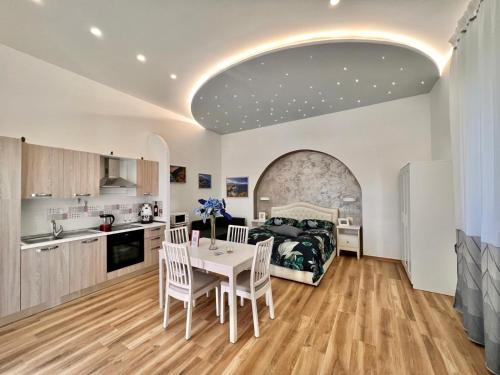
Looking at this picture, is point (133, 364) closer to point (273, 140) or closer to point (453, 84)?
point (453, 84)

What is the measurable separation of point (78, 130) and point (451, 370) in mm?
5540

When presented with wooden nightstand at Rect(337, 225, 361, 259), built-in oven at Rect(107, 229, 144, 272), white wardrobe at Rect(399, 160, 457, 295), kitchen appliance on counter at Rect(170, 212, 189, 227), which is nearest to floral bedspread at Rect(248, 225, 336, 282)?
wooden nightstand at Rect(337, 225, 361, 259)

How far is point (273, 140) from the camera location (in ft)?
19.0

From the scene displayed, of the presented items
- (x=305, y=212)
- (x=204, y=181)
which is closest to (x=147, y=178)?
(x=204, y=181)

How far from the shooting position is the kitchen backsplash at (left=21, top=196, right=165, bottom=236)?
287 centimetres

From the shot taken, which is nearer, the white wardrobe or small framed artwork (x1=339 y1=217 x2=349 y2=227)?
the white wardrobe

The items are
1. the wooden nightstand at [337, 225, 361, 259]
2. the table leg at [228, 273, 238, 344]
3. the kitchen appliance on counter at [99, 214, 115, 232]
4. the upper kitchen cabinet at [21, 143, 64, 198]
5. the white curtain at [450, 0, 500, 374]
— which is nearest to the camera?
the white curtain at [450, 0, 500, 374]

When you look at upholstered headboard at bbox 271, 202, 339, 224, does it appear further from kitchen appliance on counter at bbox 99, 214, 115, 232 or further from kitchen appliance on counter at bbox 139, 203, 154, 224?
kitchen appliance on counter at bbox 99, 214, 115, 232

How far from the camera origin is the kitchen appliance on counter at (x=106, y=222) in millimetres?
3302

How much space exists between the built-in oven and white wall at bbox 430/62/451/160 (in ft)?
17.4

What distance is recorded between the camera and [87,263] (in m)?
2.94

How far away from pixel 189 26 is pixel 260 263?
9.47 ft

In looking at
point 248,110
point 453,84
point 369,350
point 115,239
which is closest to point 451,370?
point 369,350

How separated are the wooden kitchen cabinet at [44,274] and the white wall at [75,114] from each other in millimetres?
1666
